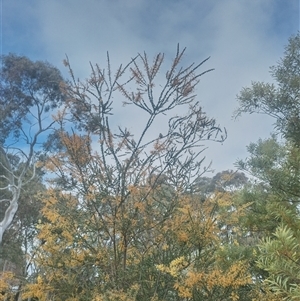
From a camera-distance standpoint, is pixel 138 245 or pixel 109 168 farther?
pixel 138 245

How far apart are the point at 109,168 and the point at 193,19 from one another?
209cm

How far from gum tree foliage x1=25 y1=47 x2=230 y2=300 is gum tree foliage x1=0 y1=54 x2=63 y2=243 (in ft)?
20.4

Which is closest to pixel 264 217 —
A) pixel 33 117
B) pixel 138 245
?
pixel 138 245

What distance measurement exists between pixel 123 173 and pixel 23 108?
7.26 metres

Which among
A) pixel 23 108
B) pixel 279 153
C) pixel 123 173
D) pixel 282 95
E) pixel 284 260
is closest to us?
pixel 284 260

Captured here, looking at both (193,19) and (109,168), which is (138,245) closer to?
(109,168)

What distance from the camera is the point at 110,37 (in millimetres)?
4090

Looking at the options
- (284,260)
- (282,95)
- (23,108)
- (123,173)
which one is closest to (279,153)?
(282,95)

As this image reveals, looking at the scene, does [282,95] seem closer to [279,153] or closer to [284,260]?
[279,153]

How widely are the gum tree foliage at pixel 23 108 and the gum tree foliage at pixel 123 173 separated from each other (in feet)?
20.4

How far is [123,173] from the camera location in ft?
9.76

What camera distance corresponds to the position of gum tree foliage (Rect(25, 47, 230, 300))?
2975 millimetres

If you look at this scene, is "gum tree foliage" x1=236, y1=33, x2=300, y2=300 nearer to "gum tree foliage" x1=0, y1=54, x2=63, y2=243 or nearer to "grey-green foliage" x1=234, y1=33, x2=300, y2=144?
"grey-green foliage" x1=234, y1=33, x2=300, y2=144

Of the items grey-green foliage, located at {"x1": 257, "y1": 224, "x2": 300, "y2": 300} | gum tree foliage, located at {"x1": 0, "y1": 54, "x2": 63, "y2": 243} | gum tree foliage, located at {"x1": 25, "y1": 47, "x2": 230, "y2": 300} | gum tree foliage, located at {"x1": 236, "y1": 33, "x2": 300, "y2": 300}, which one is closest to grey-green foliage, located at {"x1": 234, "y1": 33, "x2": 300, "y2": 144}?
gum tree foliage, located at {"x1": 236, "y1": 33, "x2": 300, "y2": 300}
